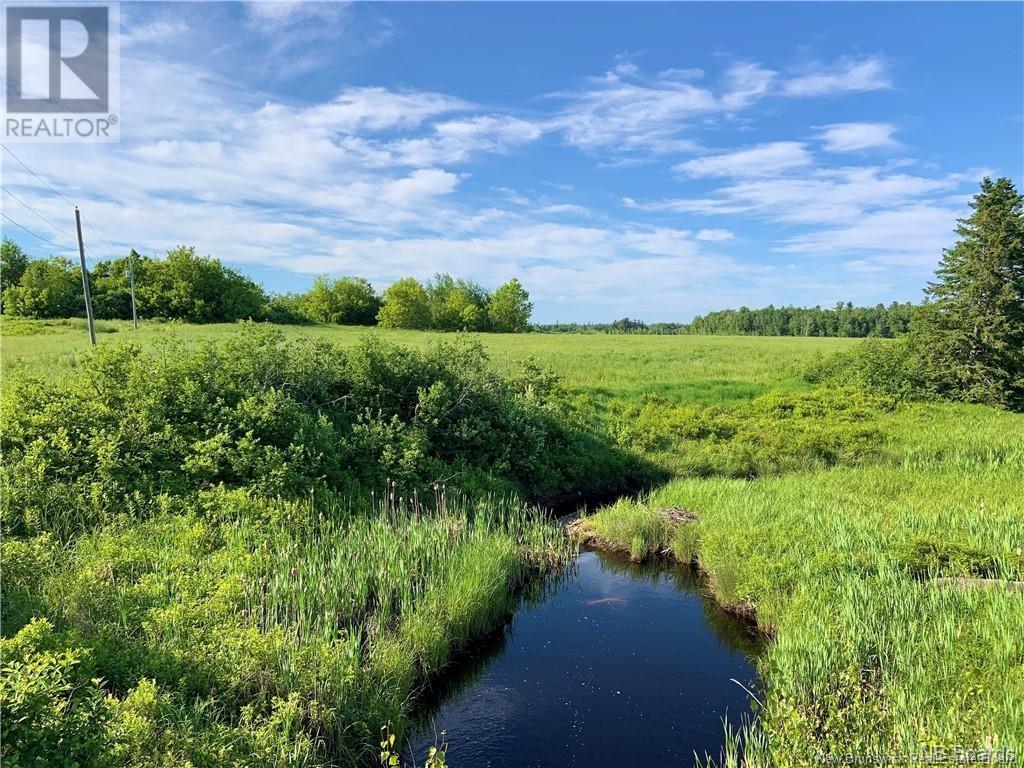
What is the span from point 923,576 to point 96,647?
11318 millimetres

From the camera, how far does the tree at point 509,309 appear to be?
9844cm

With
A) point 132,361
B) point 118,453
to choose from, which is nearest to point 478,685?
point 118,453

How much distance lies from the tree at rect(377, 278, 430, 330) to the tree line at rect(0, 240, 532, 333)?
0.46ft

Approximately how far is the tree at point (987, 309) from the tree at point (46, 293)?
68.3 m

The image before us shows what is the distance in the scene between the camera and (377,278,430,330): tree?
8262cm

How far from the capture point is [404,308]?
83188 millimetres

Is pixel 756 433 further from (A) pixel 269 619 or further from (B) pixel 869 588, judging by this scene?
(A) pixel 269 619

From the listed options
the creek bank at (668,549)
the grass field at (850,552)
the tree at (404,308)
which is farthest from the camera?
the tree at (404,308)

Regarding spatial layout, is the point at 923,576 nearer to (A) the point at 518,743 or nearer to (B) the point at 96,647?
(A) the point at 518,743

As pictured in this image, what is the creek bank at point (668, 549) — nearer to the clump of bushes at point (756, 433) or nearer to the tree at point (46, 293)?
the clump of bushes at point (756, 433)

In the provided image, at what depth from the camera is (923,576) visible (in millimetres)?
9344

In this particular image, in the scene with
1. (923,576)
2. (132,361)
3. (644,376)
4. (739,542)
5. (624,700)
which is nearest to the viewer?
(624,700)

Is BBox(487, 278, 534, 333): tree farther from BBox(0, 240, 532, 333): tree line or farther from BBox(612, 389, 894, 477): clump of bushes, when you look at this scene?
BBox(612, 389, 894, 477): clump of bushes

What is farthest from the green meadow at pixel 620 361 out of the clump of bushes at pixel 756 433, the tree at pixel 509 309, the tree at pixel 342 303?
the tree at pixel 509 309
